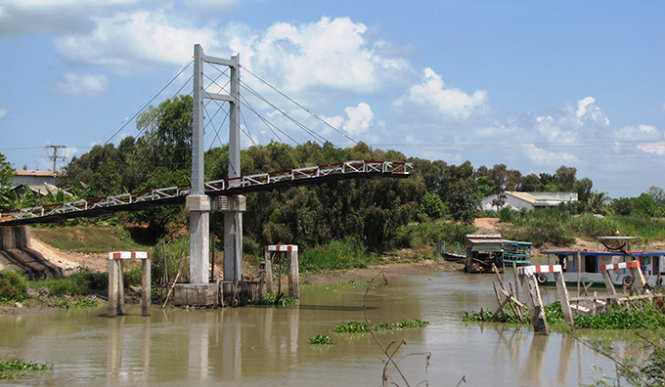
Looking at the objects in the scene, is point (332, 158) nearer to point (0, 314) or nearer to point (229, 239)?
point (229, 239)

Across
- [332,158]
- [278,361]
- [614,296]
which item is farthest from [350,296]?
[332,158]

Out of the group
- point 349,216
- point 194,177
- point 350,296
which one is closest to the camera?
point 194,177

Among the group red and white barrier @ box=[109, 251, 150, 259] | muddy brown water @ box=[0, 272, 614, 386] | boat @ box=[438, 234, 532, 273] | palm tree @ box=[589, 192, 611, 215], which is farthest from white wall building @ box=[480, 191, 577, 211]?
red and white barrier @ box=[109, 251, 150, 259]

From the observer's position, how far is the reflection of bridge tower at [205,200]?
28359 mm

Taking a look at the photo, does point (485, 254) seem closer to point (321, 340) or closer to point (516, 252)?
point (516, 252)

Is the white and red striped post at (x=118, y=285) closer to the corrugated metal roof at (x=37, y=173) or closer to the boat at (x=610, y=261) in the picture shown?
the boat at (x=610, y=261)

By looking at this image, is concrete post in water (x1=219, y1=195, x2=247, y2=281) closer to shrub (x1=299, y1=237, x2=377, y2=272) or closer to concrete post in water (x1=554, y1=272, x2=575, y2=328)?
concrete post in water (x1=554, y1=272, x2=575, y2=328)

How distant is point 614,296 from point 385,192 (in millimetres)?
32270

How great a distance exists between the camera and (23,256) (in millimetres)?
31969

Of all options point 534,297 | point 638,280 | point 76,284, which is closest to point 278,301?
point 76,284

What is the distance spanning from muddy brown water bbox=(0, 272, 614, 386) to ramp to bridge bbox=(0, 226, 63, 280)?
5.09 meters

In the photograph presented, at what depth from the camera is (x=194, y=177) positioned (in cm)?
2852

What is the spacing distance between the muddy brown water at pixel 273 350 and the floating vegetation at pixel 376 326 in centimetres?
49

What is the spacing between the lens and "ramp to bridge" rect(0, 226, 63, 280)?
30.5 meters
